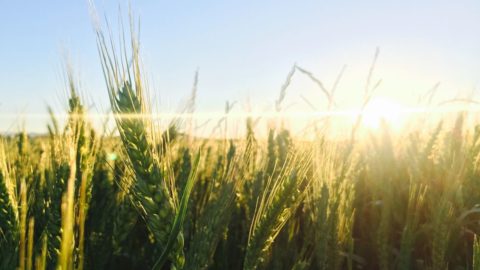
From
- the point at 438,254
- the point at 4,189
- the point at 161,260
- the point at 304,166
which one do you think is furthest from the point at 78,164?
the point at 438,254

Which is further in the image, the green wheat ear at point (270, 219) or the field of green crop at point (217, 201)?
the green wheat ear at point (270, 219)

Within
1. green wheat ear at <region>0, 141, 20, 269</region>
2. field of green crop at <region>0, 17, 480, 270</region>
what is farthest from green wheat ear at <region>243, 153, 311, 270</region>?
green wheat ear at <region>0, 141, 20, 269</region>

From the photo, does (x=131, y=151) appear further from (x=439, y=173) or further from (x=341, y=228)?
(x=439, y=173)

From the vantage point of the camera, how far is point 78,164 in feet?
4.08

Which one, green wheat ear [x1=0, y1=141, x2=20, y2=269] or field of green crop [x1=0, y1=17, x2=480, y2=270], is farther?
green wheat ear [x1=0, y1=141, x2=20, y2=269]

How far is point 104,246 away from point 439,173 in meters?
2.05

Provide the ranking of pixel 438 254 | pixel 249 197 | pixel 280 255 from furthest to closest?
pixel 249 197
pixel 280 255
pixel 438 254

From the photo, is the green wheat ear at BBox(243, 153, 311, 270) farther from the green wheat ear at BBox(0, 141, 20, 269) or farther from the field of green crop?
the green wheat ear at BBox(0, 141, 20, 269)

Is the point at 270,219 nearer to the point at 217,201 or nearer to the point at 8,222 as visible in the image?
the point at 217,201

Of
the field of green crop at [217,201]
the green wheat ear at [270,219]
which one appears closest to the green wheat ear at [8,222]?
the field of green crop at [217,201]

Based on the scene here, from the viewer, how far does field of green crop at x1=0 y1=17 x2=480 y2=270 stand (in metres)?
1.06

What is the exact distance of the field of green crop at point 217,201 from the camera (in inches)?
41.8

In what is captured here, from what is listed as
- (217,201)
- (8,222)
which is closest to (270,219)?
(217,201)

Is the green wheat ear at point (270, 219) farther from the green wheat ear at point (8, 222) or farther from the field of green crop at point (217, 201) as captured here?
the green wheat ear at point (8, 222)
